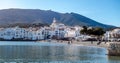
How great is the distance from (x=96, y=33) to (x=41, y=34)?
2316 inches

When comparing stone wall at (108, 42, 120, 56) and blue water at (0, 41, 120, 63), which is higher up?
stone wall at (108, 42, 120, 56)

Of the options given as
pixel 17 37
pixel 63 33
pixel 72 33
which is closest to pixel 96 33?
pixel 72 33

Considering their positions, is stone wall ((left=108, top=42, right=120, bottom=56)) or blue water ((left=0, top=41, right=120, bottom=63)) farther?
stone wall ((left=108, top=42, right=120, bottom=56))

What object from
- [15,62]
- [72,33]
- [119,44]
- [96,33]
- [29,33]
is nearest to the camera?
[15,62]

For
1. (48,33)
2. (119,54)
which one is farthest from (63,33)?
(119,54)

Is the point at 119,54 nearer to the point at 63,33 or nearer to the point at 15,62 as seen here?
the point at 15,62

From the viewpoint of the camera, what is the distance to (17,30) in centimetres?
15988

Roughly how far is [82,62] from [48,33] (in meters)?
128

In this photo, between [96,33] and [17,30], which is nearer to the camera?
[96,33]

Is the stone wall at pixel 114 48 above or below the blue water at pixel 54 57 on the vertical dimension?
above

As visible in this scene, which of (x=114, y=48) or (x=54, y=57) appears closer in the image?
(x=54, y=57)

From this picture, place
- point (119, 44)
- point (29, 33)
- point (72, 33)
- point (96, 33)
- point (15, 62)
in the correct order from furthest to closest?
point (29, 33) < point (72, 33) < point (96, 33) < point (119, 44) < point (15, 62)

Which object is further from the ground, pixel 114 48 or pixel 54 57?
pixel 114 48

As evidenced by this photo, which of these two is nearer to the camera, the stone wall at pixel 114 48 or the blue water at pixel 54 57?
the blue water at pixel 54 57
